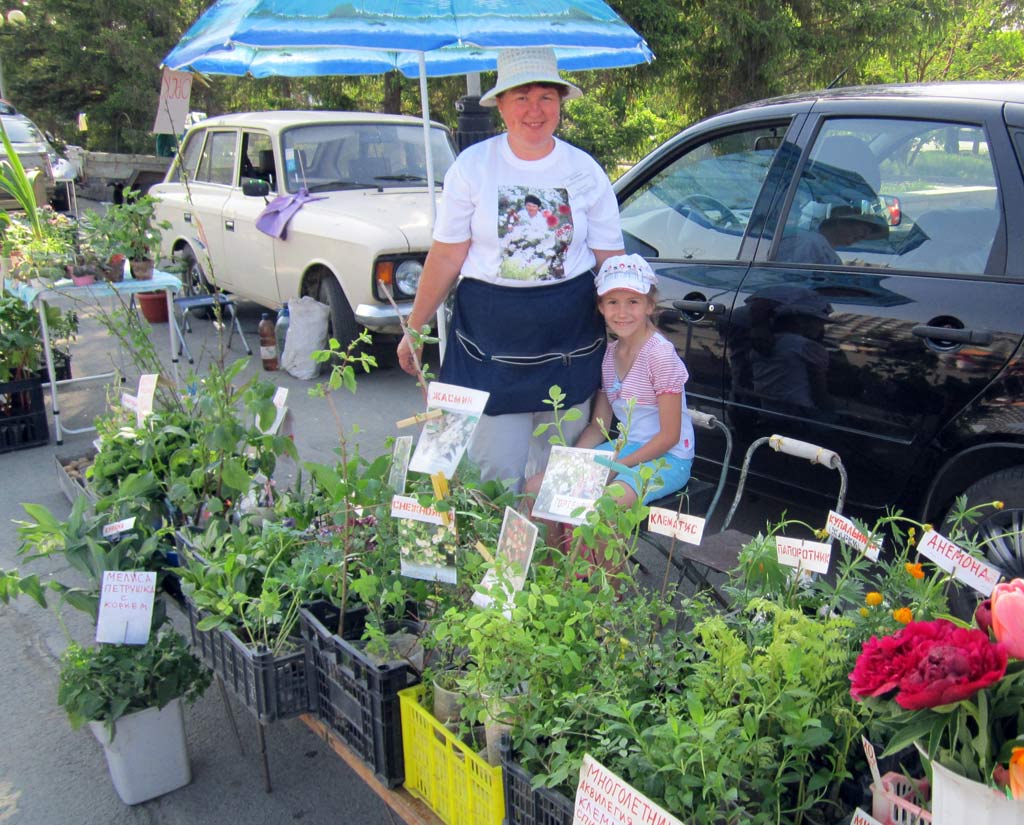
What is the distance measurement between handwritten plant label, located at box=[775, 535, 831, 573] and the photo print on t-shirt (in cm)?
132

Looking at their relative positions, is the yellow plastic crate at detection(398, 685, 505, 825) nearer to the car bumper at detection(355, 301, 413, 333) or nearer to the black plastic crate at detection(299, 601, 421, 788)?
the black plastic crate at detection(299, 601, 421, 788)

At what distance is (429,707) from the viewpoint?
2135mm

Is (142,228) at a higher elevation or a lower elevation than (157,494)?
higher

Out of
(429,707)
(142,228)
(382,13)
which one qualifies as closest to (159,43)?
(142,228)

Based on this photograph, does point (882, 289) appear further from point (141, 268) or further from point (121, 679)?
point (141, 268)

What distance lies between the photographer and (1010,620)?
1272 millimetres

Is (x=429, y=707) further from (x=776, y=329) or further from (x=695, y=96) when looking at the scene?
(x=695, y=96)

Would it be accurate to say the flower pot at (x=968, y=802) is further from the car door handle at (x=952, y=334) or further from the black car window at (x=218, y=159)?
the black car window at (x=218, y=159)

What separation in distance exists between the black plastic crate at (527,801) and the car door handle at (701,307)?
2295 mm

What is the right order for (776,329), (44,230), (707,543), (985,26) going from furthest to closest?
(985,26) → (44,230) → (776,329) → (707,543)

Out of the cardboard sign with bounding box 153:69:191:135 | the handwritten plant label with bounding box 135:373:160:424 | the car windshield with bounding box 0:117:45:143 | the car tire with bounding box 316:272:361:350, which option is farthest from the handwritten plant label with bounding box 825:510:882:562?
the car windshield with bounding box 0:117:45:143

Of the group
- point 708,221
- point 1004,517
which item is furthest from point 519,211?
point 1004,517

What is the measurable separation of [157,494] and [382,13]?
182 cm

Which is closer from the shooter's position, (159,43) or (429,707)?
(429,707)
